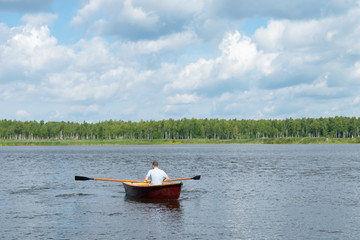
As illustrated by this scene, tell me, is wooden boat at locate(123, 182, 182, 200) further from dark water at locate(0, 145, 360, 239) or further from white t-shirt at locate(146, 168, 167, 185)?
dark water at locate(0, 145, 360, 239)

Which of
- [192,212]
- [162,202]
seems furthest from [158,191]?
[192,212]

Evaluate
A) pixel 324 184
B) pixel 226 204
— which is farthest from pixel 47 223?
pixel 324 184

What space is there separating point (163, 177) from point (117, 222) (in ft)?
24.9

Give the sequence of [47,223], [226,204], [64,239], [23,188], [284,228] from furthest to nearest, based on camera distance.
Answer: [23,188], [226,204], [47,223], [284,228], [64,239]

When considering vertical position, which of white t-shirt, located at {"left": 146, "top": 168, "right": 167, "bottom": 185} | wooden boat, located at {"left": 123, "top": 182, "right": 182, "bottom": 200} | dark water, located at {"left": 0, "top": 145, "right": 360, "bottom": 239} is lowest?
dark water, located at {"left": 0, "top": 145, "right": 360, "bottom": 239}

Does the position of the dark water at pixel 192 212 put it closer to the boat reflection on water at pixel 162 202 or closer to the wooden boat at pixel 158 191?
the boat reflection on water at pixel 162 202

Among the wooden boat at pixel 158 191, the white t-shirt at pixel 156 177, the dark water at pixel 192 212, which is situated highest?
the white t-shirt at pixel 156 177

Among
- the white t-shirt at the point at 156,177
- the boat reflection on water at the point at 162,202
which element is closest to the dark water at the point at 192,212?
the boat reflection on water at the point at 162,202

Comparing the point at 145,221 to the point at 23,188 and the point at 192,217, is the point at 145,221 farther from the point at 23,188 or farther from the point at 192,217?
the point at 23,188

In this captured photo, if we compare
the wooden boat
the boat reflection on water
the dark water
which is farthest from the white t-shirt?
the dark water

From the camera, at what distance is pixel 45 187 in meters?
37.4

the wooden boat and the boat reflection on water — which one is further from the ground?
the wooden boat

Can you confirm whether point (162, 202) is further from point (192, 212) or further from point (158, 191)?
point (192, 212)

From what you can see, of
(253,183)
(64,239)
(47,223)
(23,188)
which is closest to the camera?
(64,239)
